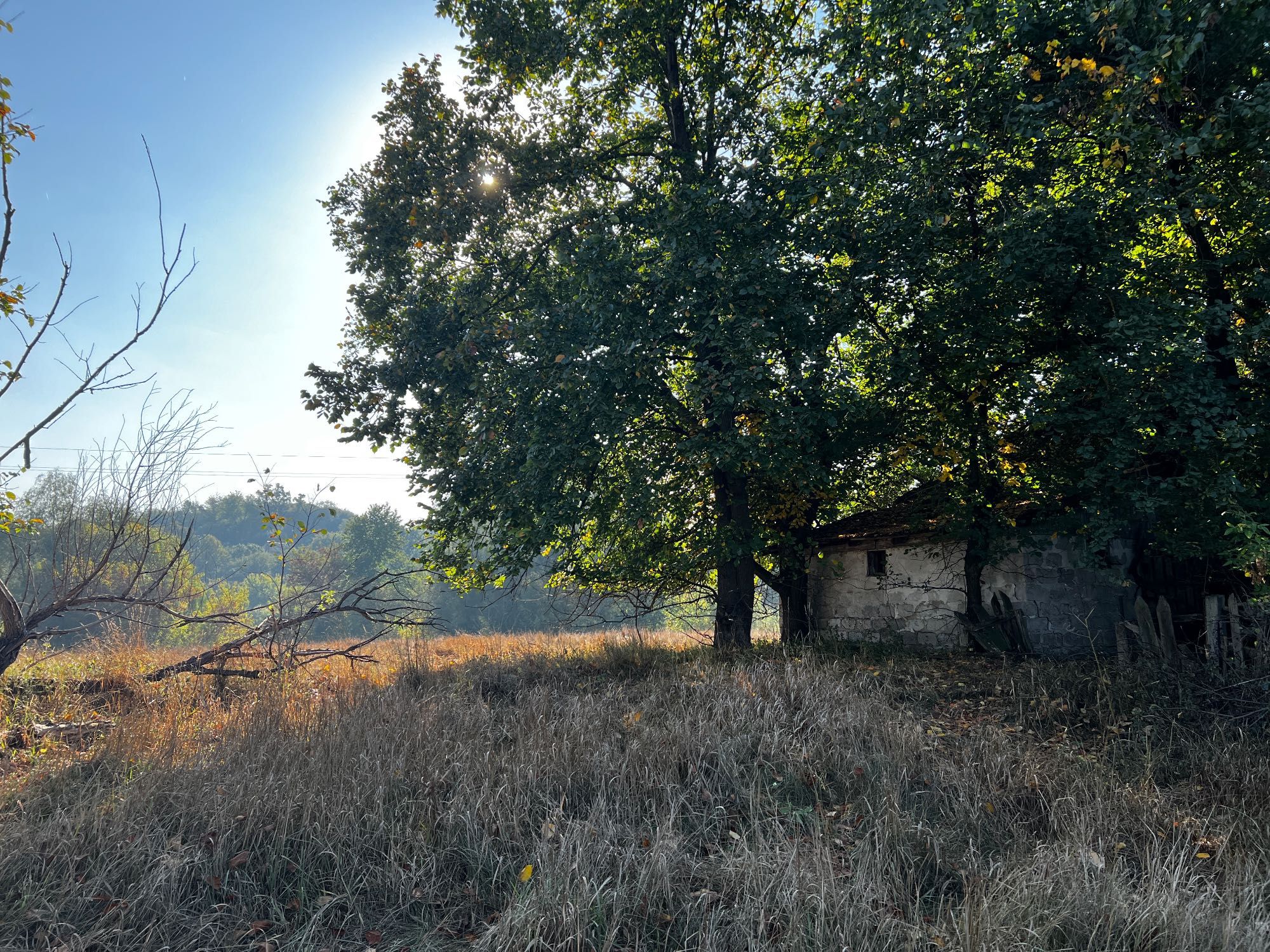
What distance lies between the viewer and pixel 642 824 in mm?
4086

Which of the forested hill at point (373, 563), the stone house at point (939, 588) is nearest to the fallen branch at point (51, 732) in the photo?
the stone house at point (939, 588)

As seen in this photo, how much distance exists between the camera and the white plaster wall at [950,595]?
1130 centimetres

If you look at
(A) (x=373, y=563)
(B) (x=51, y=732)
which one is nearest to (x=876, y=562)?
→ (B) (x=51, y=732)

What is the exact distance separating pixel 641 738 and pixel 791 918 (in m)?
2.22

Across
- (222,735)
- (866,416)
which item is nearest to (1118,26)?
(866,416)

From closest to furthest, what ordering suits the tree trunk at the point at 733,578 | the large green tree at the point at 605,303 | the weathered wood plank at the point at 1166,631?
1. the weathered wood plank at the point at 1166,631
2. the large green tree at the point at 605,303
3. the tree trunk at the point at 733,578

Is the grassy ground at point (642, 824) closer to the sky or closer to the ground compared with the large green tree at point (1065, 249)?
closer to the ground

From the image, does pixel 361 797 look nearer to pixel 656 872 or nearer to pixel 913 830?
pixel 656 872

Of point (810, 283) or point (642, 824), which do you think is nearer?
point (642, 824)

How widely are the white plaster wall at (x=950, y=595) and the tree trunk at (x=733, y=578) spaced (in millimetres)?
2124

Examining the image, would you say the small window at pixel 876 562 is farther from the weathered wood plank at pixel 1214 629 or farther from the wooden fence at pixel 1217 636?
the weathered wood plank at pixel 1214 629

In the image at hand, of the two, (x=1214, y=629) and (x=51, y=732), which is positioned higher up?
(x=1214, y=629)

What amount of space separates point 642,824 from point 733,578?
27.2 feet

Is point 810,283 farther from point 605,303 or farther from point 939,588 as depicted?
point 939,588
